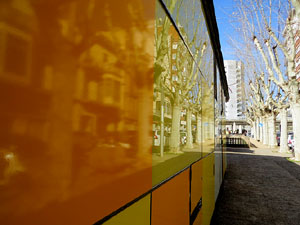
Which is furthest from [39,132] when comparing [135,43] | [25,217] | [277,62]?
[277,62]

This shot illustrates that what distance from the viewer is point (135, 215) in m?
0.90

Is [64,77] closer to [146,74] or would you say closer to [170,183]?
[146,74]

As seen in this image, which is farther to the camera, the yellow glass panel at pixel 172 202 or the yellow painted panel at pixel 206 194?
the yellow painted panel at pixel 206 194

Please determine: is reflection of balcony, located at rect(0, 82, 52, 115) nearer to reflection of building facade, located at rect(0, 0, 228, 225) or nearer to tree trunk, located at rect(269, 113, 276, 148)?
reflection of building facade, located at rect(0, 0, 228, 225)

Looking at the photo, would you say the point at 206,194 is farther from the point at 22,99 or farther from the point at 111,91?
the point at 22,99

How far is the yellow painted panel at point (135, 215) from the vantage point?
0.78 m

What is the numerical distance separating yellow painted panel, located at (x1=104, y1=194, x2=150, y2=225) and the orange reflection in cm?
5

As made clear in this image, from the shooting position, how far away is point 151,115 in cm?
108

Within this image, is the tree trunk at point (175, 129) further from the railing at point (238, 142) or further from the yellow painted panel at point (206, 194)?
the railing at point (238, 142)

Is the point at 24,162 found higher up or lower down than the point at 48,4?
lower down

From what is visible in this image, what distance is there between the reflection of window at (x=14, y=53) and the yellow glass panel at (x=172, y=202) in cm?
85

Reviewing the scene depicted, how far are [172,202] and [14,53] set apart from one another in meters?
1.28

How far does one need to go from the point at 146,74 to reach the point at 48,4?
56cm

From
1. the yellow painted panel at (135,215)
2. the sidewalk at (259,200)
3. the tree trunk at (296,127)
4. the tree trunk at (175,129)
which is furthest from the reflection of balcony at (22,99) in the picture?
the tree trunk at (296,127)
